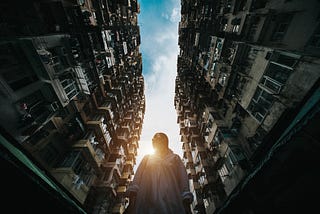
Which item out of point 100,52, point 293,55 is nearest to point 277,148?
point 293,55

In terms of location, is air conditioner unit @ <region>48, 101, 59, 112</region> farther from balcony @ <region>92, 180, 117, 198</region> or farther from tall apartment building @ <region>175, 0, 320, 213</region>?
tall apartment building @ <region>175, 0, 320, 213</region>

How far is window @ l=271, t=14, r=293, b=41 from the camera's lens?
37.6 feet

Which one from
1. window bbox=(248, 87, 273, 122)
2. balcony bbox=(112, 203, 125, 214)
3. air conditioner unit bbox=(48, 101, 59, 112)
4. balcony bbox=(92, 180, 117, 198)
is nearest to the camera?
air conditioner unit bbox=(48, 101, 59, 112)

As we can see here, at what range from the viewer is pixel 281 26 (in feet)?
40.0

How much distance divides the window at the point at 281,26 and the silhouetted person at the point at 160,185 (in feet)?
54.5

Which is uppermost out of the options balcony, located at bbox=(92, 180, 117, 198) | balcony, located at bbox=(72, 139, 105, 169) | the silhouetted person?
the silhouetted person

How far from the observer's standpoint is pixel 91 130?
1669 cm

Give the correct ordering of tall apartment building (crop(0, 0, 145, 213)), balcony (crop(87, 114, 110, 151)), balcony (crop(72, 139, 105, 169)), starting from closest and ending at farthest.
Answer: tall apartment building (crop(0, 0, 145, 213)), balcony (crop(72, 139, 105, 169)), balcony (crop(87, 114, 110, 151))

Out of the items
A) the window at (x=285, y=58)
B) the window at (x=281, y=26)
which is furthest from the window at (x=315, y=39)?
the window at (x=281, y=26)

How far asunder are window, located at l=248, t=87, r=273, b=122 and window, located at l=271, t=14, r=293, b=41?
5492 millimetres

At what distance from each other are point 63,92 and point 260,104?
21248 millimetres

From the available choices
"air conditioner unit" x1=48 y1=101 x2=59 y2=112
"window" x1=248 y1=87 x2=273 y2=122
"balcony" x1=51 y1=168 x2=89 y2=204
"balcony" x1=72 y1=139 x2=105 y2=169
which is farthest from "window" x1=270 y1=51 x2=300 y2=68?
"balcony" x1=51 y1=168 x2=89 y2=204

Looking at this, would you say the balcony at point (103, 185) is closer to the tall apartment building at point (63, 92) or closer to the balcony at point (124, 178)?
the tall apartment building at point (63, 92)

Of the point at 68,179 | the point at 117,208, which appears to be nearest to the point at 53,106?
the point at 68,179
